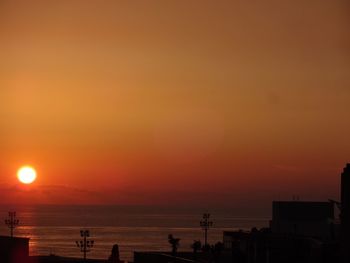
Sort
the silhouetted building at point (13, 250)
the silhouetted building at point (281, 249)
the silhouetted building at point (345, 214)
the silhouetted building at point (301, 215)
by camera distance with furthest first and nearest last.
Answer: the silhouetted building at point (301, 215)
the silhouetted building at point (13, 250)
the silhouetted building at point (281, 249)
the silhouetted building at point (345, 214)

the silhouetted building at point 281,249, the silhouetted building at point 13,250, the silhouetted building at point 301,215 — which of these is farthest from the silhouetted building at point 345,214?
the silhouetted building at point 301,215

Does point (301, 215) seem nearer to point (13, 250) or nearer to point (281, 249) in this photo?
point (281, 249)

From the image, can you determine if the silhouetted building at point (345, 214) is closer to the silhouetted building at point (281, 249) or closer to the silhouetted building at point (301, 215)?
the silhouetted building at point (281, 249)

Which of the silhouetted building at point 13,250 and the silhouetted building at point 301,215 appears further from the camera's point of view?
the silhouetted building at point 301,215

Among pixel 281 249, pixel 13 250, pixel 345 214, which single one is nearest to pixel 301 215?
pixel 281 249

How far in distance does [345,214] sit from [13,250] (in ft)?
68.5

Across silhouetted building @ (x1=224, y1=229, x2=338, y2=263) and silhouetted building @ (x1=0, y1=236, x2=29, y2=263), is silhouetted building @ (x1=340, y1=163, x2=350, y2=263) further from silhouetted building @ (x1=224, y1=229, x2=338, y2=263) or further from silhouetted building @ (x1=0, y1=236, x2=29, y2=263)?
silhouetted building @ (x1=0, y1=236, x2=29, y2=263)

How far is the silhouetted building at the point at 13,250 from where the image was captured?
158 ft

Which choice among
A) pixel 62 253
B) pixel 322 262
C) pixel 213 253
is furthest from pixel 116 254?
pixel 62 253

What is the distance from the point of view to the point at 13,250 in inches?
1927

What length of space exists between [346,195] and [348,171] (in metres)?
1.14

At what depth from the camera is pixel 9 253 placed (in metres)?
48.6

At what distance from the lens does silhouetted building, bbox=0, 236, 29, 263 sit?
4822 cm

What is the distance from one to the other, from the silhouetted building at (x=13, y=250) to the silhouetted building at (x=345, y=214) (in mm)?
20057
